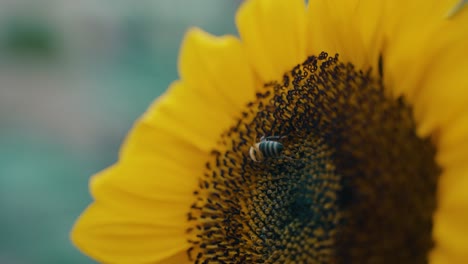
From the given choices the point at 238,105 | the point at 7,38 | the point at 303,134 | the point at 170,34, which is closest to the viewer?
the point at 303,134

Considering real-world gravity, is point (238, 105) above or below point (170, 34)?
below

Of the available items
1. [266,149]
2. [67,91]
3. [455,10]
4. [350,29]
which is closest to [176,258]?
[266,149]

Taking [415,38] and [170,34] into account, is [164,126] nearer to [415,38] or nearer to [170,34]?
[415,38]

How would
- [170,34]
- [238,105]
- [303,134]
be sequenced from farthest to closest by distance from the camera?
1. [170,34]
2. [238,105]
3. [303,134]

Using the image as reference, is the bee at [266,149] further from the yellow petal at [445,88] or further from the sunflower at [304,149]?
the yellow petal at [445,88]

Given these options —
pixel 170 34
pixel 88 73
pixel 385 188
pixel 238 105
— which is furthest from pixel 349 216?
pixel 88 73

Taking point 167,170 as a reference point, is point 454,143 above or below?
below

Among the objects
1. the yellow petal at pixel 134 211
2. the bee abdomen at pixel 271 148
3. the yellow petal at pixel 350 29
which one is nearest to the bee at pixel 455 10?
the yellow petal at pixel 350 29

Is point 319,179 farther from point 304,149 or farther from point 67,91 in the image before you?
point 67,91
